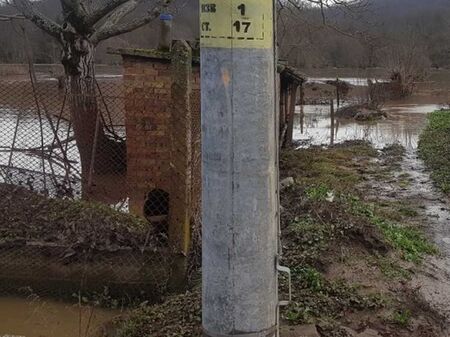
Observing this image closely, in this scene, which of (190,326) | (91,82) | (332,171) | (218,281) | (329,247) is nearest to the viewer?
(218,281)

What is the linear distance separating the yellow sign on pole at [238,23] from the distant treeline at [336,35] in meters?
5.32

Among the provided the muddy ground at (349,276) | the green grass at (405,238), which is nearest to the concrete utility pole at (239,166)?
the muddy ground at (349,276)

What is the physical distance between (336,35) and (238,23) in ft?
178

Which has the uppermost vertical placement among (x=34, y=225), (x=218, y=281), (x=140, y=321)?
(x=218, y=281)

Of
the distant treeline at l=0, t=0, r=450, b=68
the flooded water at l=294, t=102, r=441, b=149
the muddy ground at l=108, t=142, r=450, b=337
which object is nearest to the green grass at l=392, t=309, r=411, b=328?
the muddy ground at l=108, t=142, r=450, b=337

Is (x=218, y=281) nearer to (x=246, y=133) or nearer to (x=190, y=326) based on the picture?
(x=246, y=133)

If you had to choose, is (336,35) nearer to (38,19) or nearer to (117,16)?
(117,16)

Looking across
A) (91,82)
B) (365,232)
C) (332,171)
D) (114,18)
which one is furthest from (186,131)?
(332,171)

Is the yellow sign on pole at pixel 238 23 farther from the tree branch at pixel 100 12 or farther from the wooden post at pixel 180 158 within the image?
the tree branch at pixel 100 12

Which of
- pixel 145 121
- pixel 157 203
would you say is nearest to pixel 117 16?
pixel 145 121

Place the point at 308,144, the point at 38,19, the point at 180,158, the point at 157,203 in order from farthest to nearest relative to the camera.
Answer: the point at 308,144
the point at 38,19
the point at 157,203
the point at 180,158

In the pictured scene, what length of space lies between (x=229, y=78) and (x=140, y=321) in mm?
3088

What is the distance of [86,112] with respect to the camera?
30.8 feet

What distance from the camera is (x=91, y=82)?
984 cm
